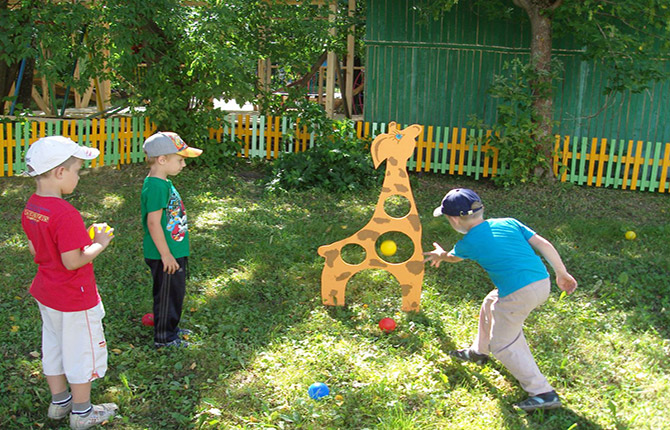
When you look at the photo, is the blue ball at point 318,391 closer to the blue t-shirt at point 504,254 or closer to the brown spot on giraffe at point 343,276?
the blue t-shirt at point 504,254

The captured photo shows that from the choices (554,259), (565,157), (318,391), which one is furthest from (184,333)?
(565,157)

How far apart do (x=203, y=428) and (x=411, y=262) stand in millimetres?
2112

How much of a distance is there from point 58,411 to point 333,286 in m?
2.29

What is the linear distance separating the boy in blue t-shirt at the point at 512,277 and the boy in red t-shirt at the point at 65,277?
78.3 inches

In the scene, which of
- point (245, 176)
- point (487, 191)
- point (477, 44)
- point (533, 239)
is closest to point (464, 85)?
point (477, 44)

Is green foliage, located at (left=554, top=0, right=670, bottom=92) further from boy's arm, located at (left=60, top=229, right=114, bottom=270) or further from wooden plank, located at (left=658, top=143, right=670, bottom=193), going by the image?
boy's arm, located at (left=60, top=229, right=114, bottom=270)

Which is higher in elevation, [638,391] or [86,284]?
[86,284]

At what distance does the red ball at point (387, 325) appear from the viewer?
15.6 feet

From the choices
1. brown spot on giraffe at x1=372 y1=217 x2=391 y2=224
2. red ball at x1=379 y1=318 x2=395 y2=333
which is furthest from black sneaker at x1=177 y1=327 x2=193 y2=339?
brown spot on giraffe at x1=372 y1=217 x2=391 y2=224

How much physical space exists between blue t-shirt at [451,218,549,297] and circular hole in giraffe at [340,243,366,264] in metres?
2.50

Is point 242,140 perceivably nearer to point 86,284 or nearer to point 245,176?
point 245,176

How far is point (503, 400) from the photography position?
3918 millimetres

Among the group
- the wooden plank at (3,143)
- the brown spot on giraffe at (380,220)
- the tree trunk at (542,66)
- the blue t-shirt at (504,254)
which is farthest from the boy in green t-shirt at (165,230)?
the tree trunk at (542,66)

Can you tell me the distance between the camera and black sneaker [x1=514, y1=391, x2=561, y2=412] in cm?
378
